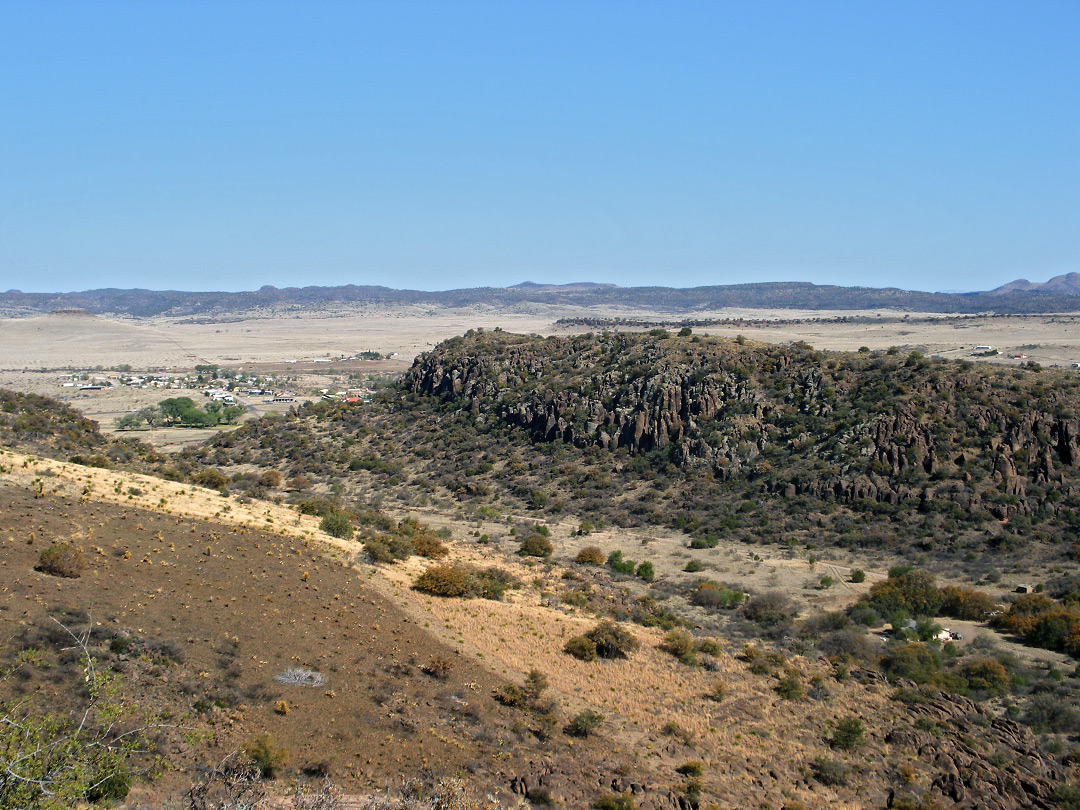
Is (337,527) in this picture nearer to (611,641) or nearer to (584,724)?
(611,641)

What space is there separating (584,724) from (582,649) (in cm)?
428

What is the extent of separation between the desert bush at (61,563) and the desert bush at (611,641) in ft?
41.2

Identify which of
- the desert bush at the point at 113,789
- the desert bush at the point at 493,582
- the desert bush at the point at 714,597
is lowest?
the desert bush at the point at 714,597

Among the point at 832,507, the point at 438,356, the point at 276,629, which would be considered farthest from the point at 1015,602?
the point at 438,356

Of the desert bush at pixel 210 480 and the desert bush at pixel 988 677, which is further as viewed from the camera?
the desert bush at pixel 210 480

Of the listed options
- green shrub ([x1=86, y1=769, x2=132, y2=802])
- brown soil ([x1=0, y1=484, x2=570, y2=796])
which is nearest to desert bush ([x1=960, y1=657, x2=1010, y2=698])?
brown soil ([x1=0, y1=484, x2=570, y2=796])

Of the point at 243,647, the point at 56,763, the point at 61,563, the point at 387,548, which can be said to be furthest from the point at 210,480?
the point at 56,763

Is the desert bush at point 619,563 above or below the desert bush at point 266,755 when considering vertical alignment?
below

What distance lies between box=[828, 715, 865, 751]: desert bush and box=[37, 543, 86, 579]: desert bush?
17.4 metres

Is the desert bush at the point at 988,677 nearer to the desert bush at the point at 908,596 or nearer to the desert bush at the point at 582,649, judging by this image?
the desert bush at the point at 908,596

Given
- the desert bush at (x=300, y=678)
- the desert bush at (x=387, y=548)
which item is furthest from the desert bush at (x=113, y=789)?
the desert bush at (x=387, y=548)

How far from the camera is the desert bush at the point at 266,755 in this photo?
42.6 feet

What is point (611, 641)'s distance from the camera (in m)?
21.3

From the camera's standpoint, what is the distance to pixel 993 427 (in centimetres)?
4056
